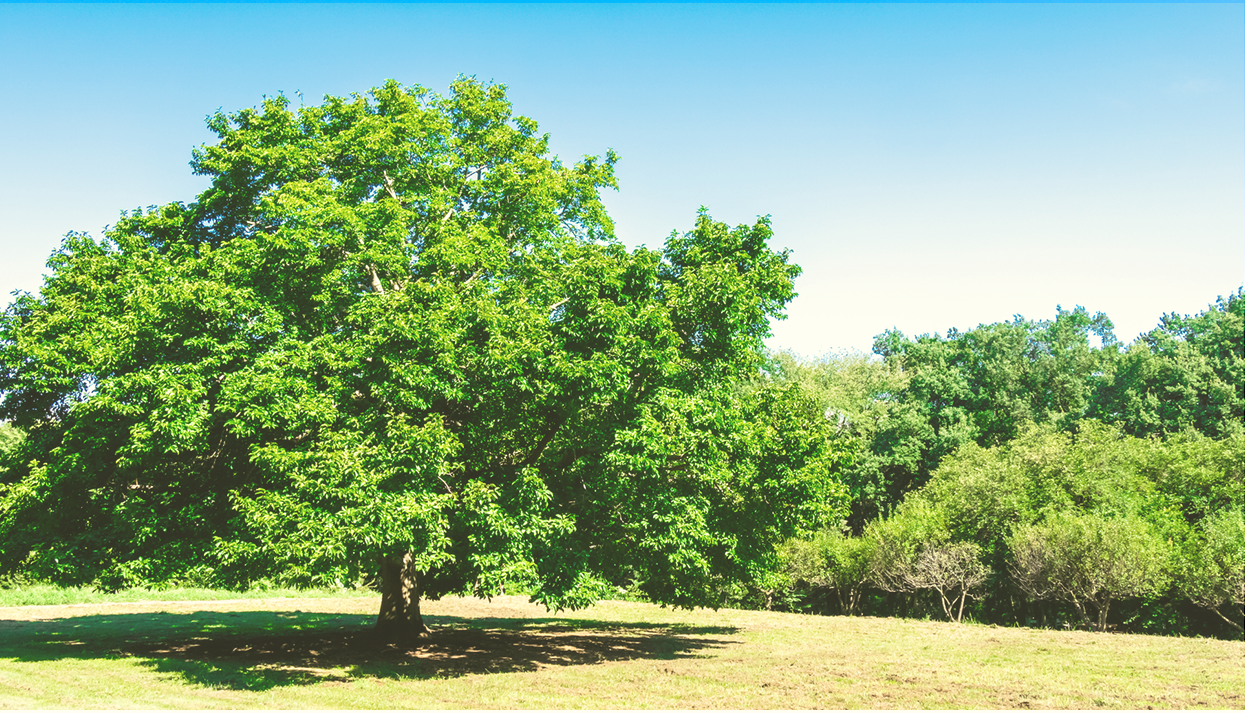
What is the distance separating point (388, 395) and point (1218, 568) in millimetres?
31268

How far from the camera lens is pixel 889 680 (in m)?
17.1

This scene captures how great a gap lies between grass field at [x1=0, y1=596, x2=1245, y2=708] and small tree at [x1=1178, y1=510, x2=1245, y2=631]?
278 cm

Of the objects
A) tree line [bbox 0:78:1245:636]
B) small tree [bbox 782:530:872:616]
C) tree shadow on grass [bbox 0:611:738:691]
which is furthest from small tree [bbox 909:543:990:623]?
tree line [bbox 0:78:1245:636]

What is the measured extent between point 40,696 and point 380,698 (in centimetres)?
611

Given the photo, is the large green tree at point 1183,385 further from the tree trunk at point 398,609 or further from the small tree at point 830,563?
the tree trunk at point 398,609

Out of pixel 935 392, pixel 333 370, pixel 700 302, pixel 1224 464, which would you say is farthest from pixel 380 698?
pixel 935 392

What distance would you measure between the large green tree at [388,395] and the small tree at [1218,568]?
1805 centimetres

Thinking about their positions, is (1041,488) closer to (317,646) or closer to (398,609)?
(398,609)

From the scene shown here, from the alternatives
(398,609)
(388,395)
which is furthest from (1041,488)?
(388,395)

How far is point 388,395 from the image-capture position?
16234 millimetres

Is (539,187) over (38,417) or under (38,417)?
over

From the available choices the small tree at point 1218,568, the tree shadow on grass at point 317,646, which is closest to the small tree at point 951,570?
the small tree at point 1218,568

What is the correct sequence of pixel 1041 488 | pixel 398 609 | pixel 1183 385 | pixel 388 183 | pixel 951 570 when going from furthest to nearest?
pixel 1183 385 < pixel 1041 488 < pixel 951 570 < pixel 398 609 < pixel 388 183

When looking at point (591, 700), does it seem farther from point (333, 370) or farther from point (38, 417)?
point (38, 417)
